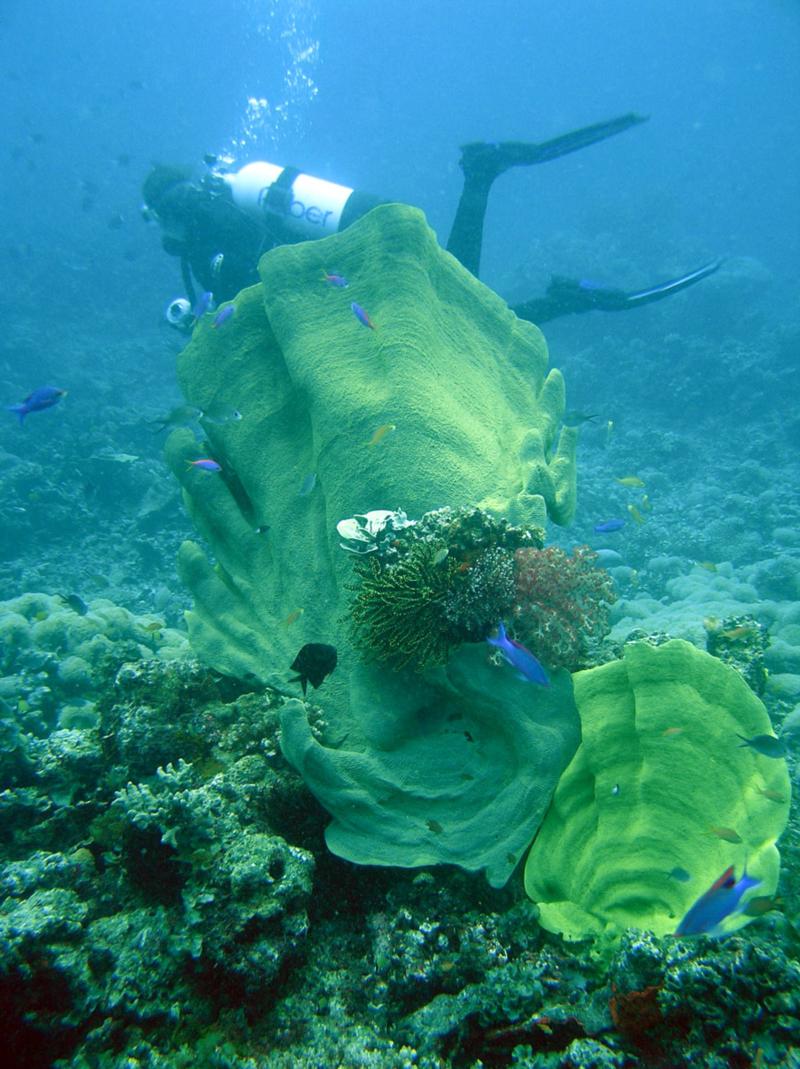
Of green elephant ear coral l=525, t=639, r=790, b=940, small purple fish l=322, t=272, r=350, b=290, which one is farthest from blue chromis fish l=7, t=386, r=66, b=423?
green elephant ear coral l=525, t=639, r=790, b=940

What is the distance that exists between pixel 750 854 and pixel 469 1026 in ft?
4.77

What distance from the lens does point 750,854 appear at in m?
2.55

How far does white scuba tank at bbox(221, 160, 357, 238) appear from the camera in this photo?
366 inches

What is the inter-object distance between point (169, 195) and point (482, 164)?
Answer: 510cm

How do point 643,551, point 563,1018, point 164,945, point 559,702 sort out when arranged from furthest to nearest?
1. point 643,551
2. point 559,702
3. point 164,945
4. point 563,1018

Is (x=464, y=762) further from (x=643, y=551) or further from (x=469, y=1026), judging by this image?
(x=643, y=551)

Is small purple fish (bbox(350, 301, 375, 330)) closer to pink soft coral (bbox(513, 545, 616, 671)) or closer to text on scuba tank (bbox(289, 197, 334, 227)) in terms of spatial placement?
pink soft coral (bbox(513, 545, 616, 671))

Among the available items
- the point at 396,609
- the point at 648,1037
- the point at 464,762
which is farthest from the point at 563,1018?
the point at 396,609

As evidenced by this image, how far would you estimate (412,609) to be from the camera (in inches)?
129

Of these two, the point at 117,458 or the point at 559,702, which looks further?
the point at 117,458

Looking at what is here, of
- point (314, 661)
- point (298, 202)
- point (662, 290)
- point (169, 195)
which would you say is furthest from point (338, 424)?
point (662, 290)

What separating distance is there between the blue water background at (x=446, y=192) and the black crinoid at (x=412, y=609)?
844cm

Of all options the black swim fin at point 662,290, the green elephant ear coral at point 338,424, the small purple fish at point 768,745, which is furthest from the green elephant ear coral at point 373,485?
the black swim fin at point 662,290

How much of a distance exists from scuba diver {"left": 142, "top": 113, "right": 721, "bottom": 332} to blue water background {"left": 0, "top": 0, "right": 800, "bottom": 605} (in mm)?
2594
